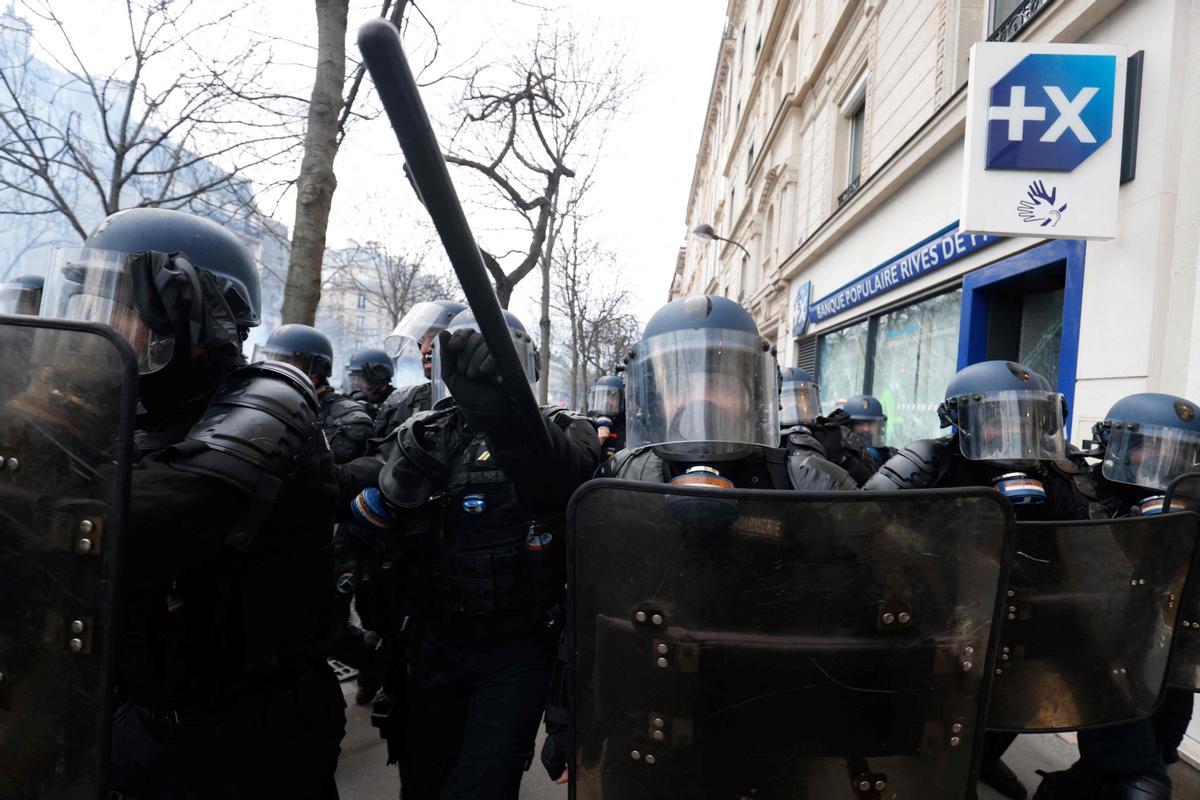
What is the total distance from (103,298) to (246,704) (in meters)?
0.98

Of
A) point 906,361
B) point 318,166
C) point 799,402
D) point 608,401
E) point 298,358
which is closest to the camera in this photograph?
point 298,358

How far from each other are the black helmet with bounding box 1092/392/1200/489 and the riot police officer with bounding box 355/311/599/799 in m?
2.17

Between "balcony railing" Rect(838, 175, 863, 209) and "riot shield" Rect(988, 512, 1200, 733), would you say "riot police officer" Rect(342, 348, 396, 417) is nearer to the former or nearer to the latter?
"riot shield" Rect(988, 512, 1200, 733)

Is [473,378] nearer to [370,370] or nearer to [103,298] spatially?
[103,298]

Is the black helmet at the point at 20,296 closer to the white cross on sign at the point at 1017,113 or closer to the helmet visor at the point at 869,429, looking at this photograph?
the helmet visor at the point at 869,429

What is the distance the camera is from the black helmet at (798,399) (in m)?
5.04

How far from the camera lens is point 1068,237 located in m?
3.97

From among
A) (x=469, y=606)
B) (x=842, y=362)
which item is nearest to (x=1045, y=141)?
(x=469, y=606)

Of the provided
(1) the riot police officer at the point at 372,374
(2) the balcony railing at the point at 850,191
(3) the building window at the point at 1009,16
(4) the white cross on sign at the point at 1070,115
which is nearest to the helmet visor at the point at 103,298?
(1) the riot police officer at the point at 372,374

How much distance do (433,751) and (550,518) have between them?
104 cm

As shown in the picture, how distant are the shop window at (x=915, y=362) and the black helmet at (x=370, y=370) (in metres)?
5.61

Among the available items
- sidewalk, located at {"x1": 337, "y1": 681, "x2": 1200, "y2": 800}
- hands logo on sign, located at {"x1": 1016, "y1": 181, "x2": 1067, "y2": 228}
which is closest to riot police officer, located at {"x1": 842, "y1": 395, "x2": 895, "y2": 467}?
hands logo on sign, located at {"x1": 1016, "y1": 181, "x2": 1067, "y2": 228}

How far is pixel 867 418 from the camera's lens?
5.65 m

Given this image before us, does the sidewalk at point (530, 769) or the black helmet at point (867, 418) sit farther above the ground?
the black helmet at point (867, 418)
